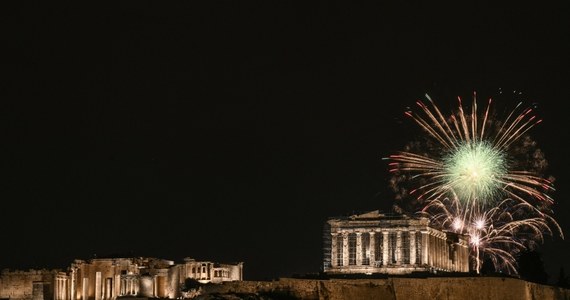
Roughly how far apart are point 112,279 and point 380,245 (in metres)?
21.9

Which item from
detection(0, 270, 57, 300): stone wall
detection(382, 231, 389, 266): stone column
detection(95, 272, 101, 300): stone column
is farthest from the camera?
detection(0, 270, 57, 300): stone wall

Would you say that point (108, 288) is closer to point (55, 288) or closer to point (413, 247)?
point (55, 288)

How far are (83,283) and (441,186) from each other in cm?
3318

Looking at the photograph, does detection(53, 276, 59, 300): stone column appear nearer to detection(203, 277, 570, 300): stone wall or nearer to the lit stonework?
the lit stonework

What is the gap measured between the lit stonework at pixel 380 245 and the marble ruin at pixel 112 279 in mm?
11885

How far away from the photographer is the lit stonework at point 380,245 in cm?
8944

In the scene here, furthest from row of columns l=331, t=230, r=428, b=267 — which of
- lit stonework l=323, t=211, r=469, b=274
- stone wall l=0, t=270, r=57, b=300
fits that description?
stone wall l=0, t=270, r=57, b=300

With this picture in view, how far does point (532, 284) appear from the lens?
7688 centimetres

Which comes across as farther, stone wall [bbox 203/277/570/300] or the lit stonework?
the lit stonework

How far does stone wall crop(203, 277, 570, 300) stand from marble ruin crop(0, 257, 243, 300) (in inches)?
701

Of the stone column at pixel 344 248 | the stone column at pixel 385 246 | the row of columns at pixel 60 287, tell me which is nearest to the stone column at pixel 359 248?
the stone column at pixel 344 248

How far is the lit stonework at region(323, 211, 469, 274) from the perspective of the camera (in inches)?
3521

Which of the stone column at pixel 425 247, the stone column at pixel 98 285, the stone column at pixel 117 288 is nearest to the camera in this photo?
the stone column at pixel 425 247

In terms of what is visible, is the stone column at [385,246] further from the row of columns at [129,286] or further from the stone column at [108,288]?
the stone column at [108,288]
